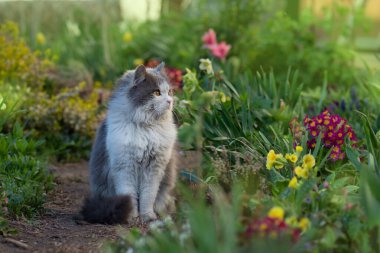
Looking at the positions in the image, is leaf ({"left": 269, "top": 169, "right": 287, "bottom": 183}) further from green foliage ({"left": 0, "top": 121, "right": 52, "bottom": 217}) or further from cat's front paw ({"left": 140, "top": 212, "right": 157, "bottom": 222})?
green foliage ({"left": 0, "top": 121, "right": 52, "bottom": 217})

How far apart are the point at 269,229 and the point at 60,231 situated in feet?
6.84

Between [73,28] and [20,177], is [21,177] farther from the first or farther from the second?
[73,28]

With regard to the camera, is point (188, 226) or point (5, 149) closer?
point (188, 226)

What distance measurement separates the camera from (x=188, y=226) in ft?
10.1

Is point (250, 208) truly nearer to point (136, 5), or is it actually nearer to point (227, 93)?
point (227, 93)

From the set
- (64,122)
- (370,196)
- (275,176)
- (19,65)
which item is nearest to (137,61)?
(19,65)

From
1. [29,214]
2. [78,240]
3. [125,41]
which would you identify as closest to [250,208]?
[78,240]

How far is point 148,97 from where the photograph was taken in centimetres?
475

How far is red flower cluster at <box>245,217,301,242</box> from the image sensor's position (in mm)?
2701

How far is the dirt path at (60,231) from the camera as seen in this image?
3863mm

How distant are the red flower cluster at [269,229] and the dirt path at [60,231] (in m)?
1.33

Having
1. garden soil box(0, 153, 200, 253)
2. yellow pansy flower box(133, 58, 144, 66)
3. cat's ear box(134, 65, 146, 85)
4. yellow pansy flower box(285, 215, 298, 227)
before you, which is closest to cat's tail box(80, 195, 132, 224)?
garden soil box(0, 153, 200, 253)

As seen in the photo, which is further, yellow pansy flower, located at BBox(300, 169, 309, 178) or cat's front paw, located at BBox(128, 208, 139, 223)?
cat's front paw, located at BBox(128, 208, 139, 223)

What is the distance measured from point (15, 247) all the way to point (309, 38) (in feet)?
18.7
